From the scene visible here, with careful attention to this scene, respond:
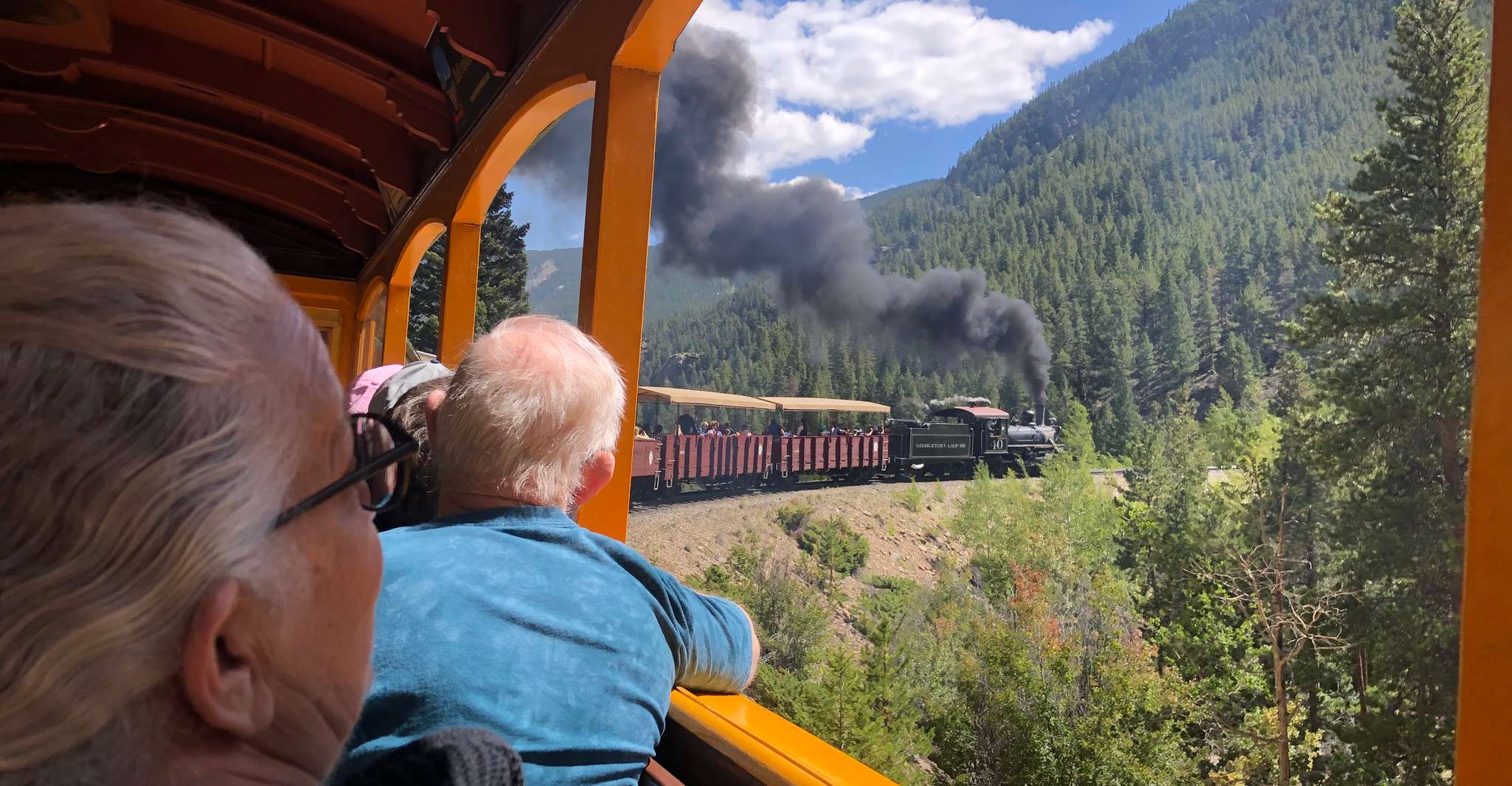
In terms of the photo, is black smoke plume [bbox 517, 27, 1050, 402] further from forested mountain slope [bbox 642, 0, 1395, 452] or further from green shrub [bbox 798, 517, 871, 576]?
green shrub [bbox 798, 517, 871, 576]

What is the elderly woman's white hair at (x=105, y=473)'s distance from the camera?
321 mm

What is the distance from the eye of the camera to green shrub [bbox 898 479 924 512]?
64.7ft

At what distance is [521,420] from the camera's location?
1.08 m

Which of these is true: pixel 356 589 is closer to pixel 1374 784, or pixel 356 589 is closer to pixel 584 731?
pixel 584 731

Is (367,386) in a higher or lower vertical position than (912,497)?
higher

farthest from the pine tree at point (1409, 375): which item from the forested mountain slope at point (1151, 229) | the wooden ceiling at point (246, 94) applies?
the forested mountain slope at point (1151, 229)

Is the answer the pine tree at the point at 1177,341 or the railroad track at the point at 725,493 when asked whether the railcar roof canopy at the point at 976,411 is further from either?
the pine tree at the point at 1177,341

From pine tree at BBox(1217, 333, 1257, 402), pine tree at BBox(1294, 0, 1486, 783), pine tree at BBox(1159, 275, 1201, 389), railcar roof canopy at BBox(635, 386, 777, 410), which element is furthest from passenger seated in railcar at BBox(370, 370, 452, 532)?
pine tree at BBox(1159, 275, 1201, 389)

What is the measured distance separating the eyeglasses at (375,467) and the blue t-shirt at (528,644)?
35 centimetres

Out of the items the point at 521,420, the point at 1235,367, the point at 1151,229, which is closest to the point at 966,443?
the point at 521,420

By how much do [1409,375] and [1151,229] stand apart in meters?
41.7

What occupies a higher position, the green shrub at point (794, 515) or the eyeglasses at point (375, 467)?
the eyeglasses at point (375, 467)

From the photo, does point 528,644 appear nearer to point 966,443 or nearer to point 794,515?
point 966,443

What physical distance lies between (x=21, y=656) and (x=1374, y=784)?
22002mm
